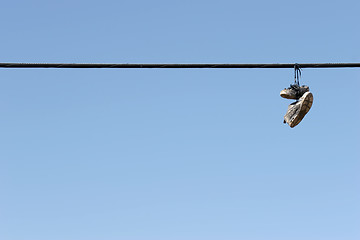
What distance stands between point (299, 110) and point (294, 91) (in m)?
0.36

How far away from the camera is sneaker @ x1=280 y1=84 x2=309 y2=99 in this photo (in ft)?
38.4

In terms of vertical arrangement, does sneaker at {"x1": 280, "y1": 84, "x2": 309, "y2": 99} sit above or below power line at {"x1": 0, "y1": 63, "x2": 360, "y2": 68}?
above

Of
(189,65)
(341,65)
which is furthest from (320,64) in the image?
(189,65)

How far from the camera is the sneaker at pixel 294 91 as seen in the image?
11.7 m

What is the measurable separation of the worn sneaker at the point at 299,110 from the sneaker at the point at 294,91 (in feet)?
0.39

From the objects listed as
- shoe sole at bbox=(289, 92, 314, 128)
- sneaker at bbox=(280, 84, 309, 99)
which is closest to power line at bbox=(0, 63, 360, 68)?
shoe sole at bbox=(289, 92, 314, 128)

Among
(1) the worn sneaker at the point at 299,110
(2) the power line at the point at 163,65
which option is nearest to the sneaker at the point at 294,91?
(1) the worn sneaker at the point at 299,110

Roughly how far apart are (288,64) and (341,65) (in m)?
0.77

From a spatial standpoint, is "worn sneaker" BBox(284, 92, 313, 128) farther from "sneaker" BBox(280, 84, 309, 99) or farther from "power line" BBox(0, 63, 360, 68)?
"power line" BBox(0, 63, 360, 68)

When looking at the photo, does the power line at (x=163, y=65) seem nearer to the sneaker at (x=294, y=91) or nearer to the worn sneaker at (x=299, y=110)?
the worn sneaker at (x=299, y=110)

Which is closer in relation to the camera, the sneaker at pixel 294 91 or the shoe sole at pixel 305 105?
the shoe sole at pixel 305 105

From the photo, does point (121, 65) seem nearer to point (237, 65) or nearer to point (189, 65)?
point (189, 65)

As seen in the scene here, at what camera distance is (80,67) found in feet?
31.5

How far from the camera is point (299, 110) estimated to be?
11.5 metres
